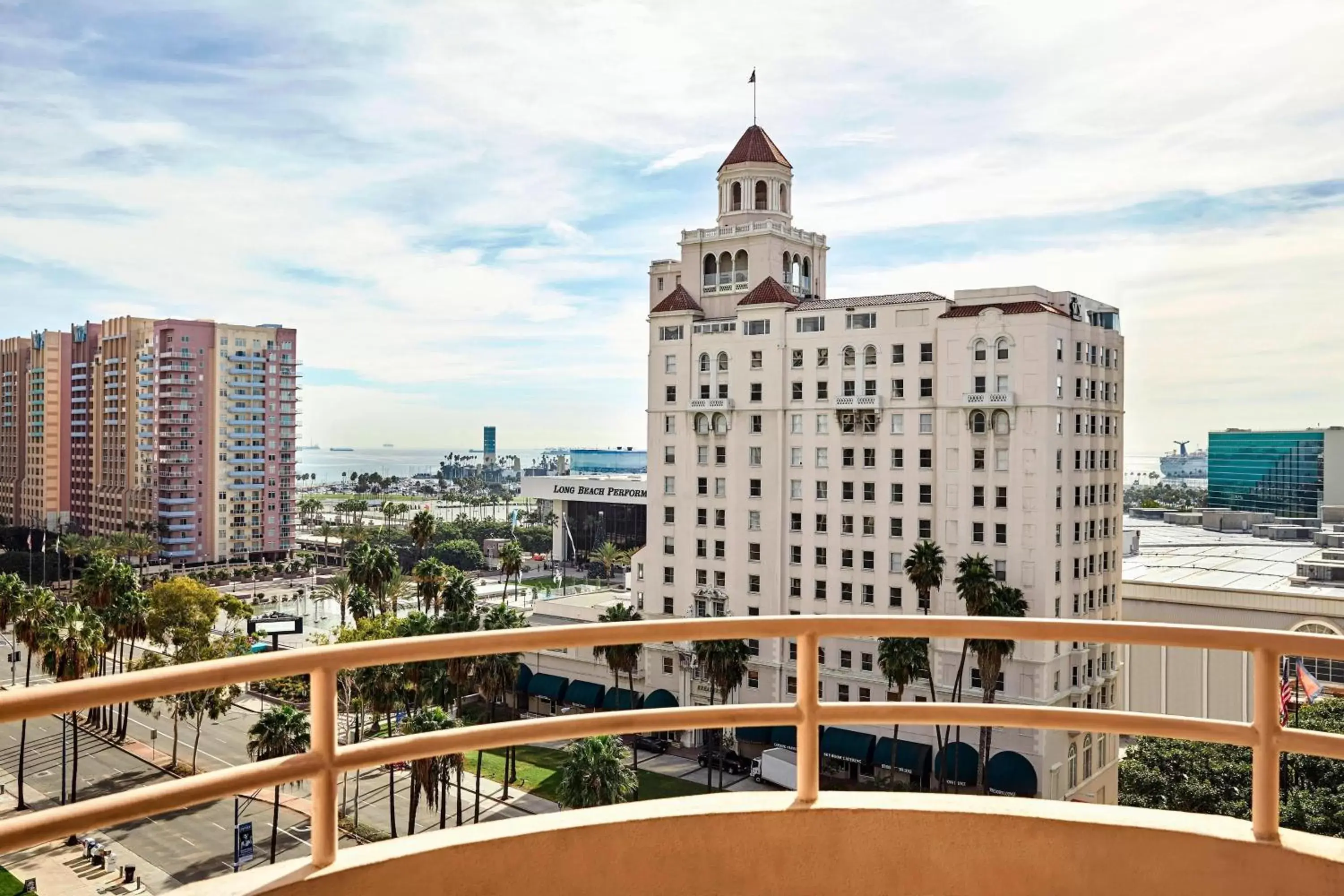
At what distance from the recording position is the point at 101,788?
42.8m

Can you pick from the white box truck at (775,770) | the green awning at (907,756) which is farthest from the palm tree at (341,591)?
the green awning at (907,756)

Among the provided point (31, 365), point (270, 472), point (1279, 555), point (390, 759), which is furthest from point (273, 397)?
point (390, 759)

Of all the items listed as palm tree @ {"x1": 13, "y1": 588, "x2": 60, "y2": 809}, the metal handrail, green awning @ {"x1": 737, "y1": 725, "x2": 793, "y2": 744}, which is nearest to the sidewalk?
palm tree @ {"x1": 13, "y1": 588, "x2": 60, "y2": 809}

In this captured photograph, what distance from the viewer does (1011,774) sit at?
46031 millimetres

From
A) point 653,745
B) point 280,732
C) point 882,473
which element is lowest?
point 653,745

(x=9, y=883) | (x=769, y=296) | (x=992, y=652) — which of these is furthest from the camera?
(x=769, y=296)

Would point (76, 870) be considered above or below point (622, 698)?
below

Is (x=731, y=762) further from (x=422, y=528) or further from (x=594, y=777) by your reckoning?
(x=422, y=528)

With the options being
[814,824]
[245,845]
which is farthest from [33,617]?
[814,824]

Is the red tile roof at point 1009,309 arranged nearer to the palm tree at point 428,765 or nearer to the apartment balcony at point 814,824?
the palm tree at point 428,765

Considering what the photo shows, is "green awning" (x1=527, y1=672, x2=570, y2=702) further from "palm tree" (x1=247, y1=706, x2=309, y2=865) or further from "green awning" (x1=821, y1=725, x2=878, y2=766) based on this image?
"palm tree" (x1=247, y1=706, x2=309, y2=865)

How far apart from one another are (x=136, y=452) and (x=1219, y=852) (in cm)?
12430

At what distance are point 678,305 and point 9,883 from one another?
44943 millimetres

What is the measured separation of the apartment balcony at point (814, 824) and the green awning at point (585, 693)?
54.7 m
